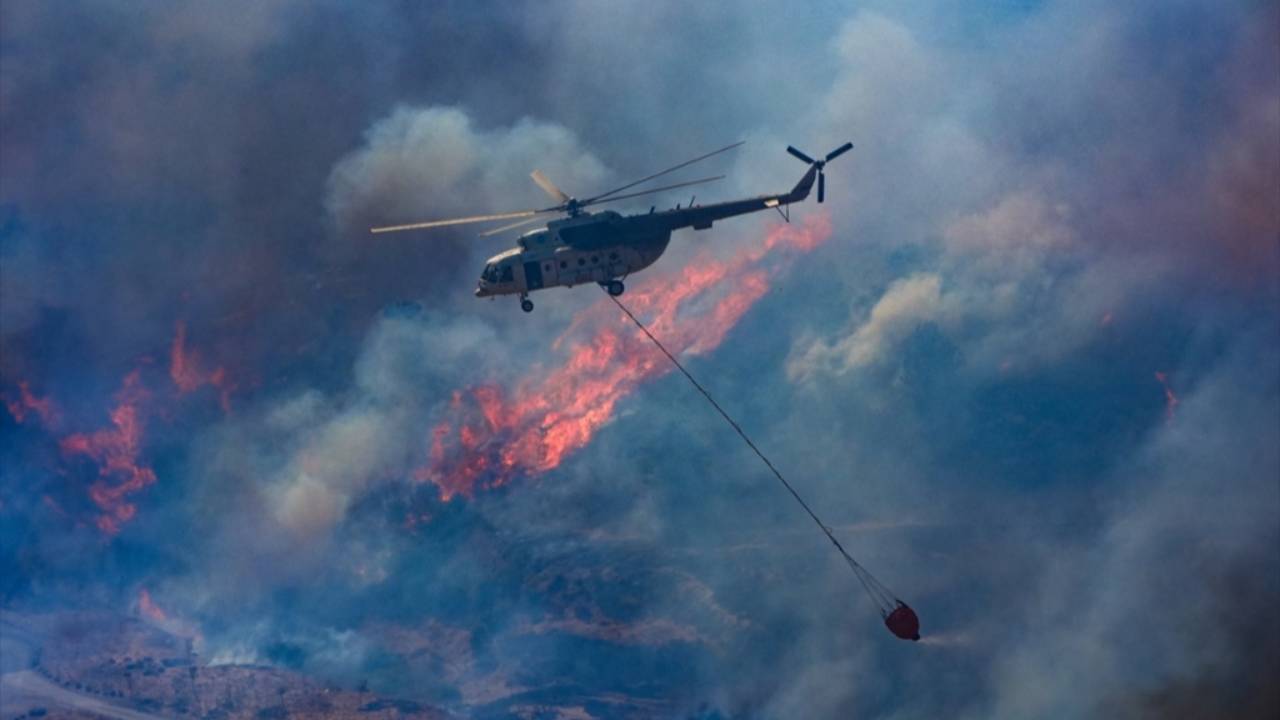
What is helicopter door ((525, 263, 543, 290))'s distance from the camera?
51.6 meters

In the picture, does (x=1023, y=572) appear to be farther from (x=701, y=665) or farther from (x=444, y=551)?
(x=444, y=551)

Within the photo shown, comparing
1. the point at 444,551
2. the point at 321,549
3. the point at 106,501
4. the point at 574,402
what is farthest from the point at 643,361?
the point at 106,501

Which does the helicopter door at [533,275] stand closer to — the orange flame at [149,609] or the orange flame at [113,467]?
the orange flame at [113,467]

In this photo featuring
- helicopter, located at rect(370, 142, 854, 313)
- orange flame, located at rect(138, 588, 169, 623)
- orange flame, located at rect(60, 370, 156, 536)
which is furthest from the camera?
orange flame, located at rect(60, 370, 156, 536)

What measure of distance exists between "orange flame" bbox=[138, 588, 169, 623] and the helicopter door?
117 feet

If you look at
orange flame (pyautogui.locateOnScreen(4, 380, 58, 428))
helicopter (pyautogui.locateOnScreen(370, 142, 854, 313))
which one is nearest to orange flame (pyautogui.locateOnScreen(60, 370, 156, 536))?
orange flame (pyautogui.locateOnScreen(4, 380, 58, 428))

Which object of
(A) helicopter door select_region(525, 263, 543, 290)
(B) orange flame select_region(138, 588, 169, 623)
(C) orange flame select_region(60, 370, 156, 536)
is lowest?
(A) helicopter door select_region(525, 263, 543, 290)

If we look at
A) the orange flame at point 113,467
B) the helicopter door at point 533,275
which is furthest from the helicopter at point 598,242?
the orange flame at point 113,467

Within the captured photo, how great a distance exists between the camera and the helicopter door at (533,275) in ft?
169

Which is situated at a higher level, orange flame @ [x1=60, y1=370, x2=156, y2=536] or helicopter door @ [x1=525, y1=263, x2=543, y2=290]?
orange flame @ [x1=60, y1=370, x2=156, y2=536]

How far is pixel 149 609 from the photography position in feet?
240

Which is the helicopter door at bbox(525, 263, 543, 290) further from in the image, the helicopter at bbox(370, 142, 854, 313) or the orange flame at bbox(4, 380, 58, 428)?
the orange flame at bbox(4, 380, 58, 428)

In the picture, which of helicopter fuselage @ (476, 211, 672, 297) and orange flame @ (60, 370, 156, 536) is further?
orange flame @ (60, 370, 156, 536)

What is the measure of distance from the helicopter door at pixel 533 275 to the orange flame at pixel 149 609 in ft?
117
